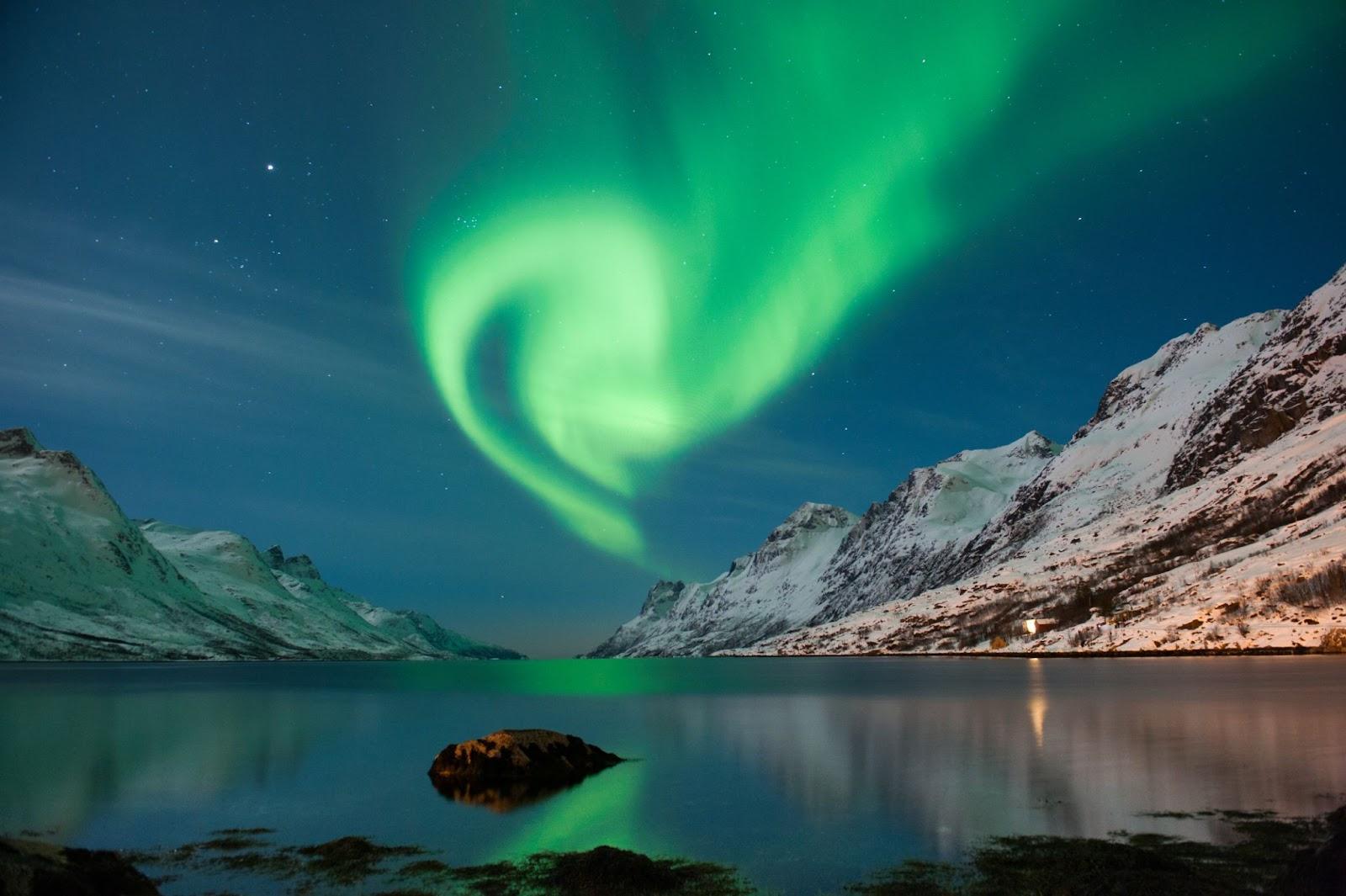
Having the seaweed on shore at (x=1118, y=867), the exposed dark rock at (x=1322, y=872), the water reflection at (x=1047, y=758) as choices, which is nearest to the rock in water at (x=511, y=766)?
the water reflection at (x=1047, y=758)

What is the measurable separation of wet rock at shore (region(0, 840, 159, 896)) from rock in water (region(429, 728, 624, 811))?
60.0ft

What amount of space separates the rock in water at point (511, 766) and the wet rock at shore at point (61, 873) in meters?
18.3

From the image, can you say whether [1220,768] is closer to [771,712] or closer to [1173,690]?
[771,712]

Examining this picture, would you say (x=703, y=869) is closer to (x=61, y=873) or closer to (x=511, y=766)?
(x=61, y=873)

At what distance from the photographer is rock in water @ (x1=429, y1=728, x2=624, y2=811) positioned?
37013 mm

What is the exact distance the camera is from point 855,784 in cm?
3641

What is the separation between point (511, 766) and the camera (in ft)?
129

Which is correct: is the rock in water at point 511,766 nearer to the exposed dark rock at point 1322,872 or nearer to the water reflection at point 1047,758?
the water reflection at point 1047,758

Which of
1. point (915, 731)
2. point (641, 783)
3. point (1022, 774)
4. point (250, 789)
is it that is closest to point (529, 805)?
point (641, 783)

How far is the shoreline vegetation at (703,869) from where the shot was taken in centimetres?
1752

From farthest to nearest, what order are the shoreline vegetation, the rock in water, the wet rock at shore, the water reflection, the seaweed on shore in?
the rock in water → the water reflection → the seaweed on shore → the shoreline vegetation → the wet rock at shore

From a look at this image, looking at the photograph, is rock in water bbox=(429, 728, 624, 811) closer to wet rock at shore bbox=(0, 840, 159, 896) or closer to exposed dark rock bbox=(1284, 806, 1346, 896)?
wet rock at shore bbox=(0, 840, 159, 896)

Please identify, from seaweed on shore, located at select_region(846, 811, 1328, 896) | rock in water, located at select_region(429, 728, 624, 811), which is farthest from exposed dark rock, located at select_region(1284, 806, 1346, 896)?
rock in water, located at select_region(429, 728, 624, 811)

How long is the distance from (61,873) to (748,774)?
30.4 m
